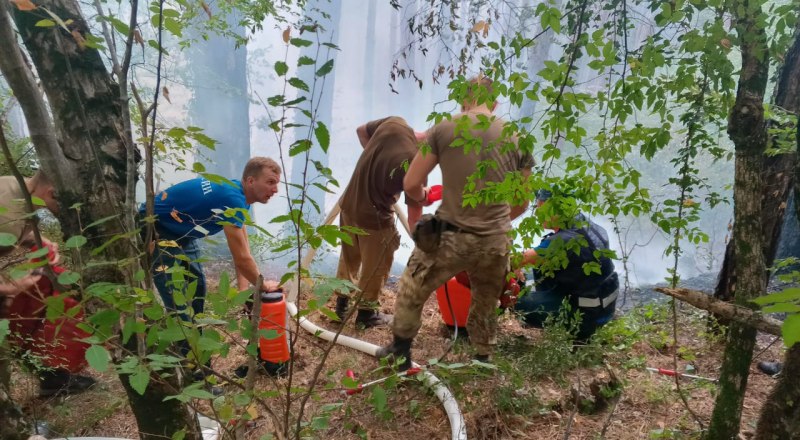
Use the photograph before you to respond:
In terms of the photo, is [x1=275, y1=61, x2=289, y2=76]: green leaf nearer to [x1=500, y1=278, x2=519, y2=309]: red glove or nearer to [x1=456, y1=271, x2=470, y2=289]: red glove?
[x1=500, y1=278, x2=519, y2=309]: red glove

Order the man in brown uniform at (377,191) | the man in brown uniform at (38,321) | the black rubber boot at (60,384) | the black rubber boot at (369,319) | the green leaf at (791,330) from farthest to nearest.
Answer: the black rubber boot at (369,319) → the man in brown uniform at (377,191) → the black rubber boot at (60,384) → the man in brown uniform at (38,321) → the green leaf at (791,330)

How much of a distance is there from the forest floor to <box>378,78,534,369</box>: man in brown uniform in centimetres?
32

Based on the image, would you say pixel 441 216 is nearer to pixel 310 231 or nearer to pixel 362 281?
pixel 362 281

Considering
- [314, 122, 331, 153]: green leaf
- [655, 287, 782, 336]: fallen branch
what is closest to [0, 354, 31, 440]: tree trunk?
[314, 122, 331, 153]: green leaf

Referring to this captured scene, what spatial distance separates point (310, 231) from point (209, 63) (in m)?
7.07

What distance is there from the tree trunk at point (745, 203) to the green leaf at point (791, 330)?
0.95 m

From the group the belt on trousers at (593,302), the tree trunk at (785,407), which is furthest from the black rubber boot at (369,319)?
the tree trunk at (785,407)

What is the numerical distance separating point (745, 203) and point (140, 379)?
1872mm

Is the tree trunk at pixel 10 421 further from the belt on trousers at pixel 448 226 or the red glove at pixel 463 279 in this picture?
the red glove at pixel 463 279

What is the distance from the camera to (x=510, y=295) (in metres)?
3.12

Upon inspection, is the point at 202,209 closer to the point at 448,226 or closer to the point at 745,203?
the point at 448,226

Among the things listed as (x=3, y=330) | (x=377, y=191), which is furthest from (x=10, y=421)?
(x=377, y=191)

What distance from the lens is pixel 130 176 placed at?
1.28 m

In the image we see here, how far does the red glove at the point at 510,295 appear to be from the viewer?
3119mm
